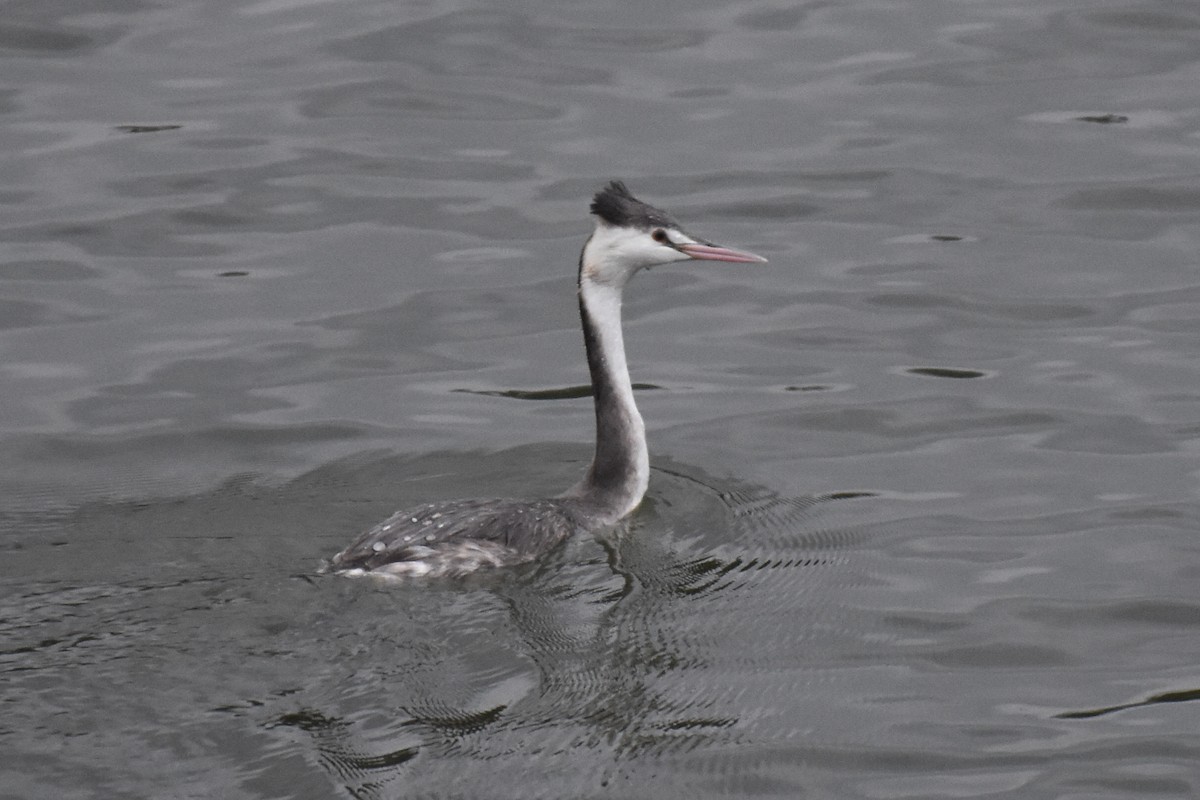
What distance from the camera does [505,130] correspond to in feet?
46.6

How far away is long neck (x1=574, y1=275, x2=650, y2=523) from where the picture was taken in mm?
9188

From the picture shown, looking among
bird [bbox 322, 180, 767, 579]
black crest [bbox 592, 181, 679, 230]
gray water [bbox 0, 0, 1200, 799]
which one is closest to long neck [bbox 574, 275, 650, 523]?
bird [bbox 322, 180, 767, 579]

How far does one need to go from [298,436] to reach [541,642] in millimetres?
2885

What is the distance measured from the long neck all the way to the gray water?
7.3 inches

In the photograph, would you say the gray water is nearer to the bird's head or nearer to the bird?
the bird

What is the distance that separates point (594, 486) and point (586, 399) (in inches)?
58.5

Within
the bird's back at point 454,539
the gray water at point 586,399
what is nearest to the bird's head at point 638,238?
the gray water at point 586,399

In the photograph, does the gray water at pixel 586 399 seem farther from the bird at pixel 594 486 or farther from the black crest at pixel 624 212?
the black crest at pixel 624 212

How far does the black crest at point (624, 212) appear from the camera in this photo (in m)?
9.07

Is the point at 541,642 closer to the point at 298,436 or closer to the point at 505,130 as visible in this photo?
the point at 298,436

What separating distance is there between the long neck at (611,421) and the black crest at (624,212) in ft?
1.22

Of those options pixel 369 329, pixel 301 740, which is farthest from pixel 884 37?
pixel 301 740

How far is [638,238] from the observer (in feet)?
30.0

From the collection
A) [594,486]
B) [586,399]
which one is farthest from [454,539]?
[586,399]
